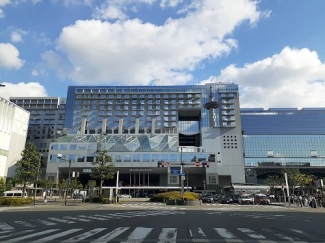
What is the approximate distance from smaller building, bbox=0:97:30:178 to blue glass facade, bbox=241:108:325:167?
95.4 meters

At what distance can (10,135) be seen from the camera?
9606 centimetres

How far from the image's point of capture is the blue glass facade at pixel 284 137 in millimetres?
127812

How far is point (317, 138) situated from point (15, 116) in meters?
131

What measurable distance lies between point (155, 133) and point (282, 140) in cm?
6104

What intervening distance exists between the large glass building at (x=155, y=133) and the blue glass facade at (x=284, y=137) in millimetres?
19916

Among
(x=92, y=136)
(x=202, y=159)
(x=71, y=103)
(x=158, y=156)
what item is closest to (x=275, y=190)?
(x=202, y=159)

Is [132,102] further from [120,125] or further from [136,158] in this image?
[136,158]

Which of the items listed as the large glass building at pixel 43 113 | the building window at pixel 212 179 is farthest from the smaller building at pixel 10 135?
the building window at pixel 212 179

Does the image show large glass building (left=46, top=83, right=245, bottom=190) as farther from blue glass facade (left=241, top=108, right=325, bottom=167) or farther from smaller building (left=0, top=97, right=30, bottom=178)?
blue glass facade (left=241, top=108, right=325, bottom=167)

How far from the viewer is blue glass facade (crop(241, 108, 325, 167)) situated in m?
128

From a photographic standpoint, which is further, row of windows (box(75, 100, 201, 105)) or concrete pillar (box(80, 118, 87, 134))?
row of windows (box(75, 100, 201, 105))

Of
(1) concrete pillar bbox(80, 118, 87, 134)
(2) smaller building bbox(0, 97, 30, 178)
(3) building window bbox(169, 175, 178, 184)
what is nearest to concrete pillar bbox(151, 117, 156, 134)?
(1) concrete pillar bbox(80, 118, 87, 134)

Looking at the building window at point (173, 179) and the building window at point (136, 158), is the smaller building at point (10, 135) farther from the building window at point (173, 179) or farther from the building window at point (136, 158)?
the building window at point (173, 179)

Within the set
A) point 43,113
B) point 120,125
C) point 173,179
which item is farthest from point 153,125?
point 43,113
